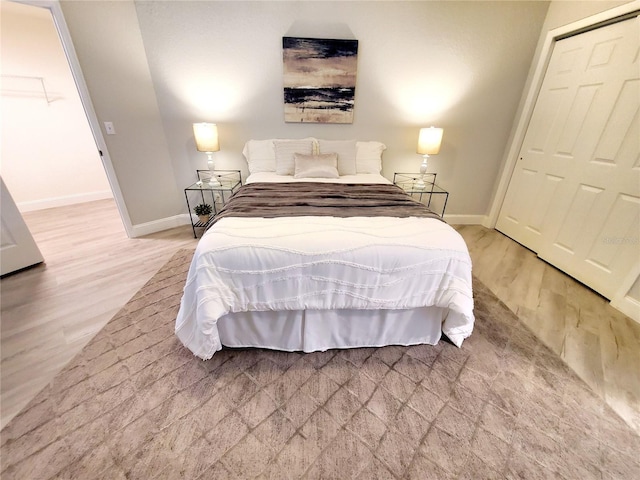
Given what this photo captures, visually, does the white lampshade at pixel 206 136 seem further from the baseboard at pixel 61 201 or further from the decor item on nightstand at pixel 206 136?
the baseboard at pixel 61 201

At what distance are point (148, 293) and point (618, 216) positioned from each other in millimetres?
3753

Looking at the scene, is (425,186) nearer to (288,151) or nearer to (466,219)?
(466,219)

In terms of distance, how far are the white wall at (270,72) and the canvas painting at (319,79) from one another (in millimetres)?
97

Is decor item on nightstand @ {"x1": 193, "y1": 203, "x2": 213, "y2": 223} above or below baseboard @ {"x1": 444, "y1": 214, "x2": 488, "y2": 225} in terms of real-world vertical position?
above

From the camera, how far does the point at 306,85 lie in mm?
2727

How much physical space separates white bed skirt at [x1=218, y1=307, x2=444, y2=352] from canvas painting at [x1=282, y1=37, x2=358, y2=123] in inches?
90.7

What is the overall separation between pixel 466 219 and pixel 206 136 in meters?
3.42

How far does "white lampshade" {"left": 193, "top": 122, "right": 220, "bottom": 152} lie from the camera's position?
2.57 meters

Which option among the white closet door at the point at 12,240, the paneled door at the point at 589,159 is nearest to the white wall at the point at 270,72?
the paneled door at the point at 589,159

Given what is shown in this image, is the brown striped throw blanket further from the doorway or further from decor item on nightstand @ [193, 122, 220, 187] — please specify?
the doorway

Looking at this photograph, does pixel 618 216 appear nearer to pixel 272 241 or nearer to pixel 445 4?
pixel 445 4

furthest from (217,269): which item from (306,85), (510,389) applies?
(306,85)

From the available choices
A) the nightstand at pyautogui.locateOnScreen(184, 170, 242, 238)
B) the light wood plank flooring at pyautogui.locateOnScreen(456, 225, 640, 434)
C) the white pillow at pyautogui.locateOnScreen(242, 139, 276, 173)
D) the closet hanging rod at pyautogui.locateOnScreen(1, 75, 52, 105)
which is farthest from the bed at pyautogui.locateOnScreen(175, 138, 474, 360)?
the closet hanging rod at pyautogui.locateOnScreen(1, 75, 52, 105)

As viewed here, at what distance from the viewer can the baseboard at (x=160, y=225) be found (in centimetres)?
286
